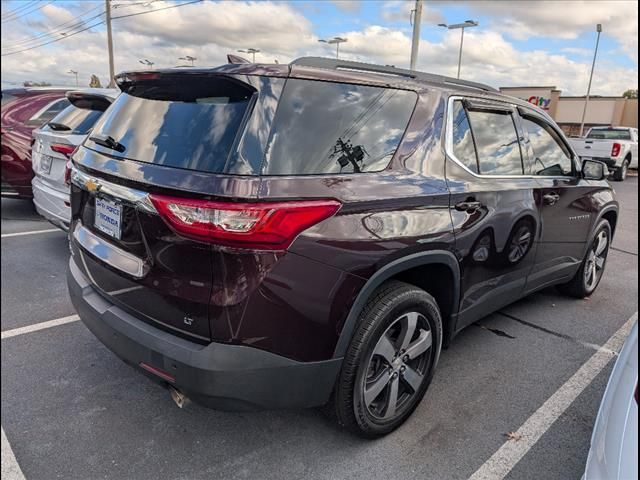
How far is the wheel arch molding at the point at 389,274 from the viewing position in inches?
85.2

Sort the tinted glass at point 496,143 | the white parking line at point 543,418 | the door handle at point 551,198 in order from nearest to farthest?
1. the white parking line at point 543,418
2. the tinted glass at point 496,143
3. the door handle at point 551,198

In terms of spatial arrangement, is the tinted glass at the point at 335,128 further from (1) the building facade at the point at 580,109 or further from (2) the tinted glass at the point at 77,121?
(1) the building facade at the point at 580,109

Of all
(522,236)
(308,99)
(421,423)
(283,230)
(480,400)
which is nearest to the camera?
(283,230)

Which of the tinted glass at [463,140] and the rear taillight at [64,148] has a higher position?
the tinted glass at [463,140]

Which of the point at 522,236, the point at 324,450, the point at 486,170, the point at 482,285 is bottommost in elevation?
the point at 324,450

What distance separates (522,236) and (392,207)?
1.52 meters

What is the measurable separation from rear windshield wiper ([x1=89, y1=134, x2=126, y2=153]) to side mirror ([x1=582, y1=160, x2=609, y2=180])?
11.9 ft

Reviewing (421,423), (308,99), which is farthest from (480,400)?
(308,99)

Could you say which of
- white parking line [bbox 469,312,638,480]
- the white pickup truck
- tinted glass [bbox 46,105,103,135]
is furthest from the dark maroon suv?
the white pickup truck

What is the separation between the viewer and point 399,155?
2.42 metres

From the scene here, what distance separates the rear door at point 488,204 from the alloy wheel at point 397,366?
47cm

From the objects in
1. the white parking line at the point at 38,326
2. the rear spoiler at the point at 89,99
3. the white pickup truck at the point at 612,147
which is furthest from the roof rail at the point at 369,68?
the white pickup truck at the point at 612,147

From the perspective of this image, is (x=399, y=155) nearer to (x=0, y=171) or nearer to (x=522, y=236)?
(x=522, y=236)

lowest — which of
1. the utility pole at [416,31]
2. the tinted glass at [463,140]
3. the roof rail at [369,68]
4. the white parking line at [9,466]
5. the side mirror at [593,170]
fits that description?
the white parking line at [9,466]
